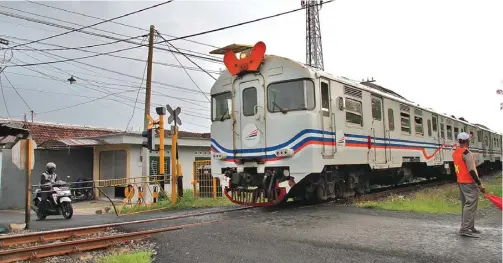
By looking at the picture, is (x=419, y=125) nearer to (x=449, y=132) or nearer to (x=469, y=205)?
(x=449, y=132)

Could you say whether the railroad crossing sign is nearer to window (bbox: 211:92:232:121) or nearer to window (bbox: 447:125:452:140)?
window (bbox: 211:92:232:121)

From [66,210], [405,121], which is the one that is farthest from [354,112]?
A: [66,210]

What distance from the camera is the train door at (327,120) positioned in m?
8.91

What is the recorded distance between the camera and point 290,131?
8.73m

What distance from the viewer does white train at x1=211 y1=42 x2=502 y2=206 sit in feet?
28.5

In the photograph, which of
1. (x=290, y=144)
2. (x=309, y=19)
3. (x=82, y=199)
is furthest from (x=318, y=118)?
(x=309, y=19)

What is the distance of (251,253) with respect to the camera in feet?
17.8

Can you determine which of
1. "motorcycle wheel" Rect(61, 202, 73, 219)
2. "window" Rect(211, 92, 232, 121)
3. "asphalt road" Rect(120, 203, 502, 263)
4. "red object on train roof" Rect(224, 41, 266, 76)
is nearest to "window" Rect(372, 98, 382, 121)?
"asphalt road" Rect(120, 203, 502, 263)

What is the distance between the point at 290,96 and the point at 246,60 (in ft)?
4.79

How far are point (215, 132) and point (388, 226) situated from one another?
15.5 feet

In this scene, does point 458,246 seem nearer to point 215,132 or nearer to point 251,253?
point 251,253

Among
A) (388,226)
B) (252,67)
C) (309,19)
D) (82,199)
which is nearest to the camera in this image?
(388,226)

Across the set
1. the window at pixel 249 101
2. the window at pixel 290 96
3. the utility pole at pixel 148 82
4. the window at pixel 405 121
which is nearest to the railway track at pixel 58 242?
the window at pixel 249 101

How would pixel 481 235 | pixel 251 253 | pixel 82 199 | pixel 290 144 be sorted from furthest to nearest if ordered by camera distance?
pixel 82 199 < pixel 290 144 < pixel 481 235 < pixel 251 253
